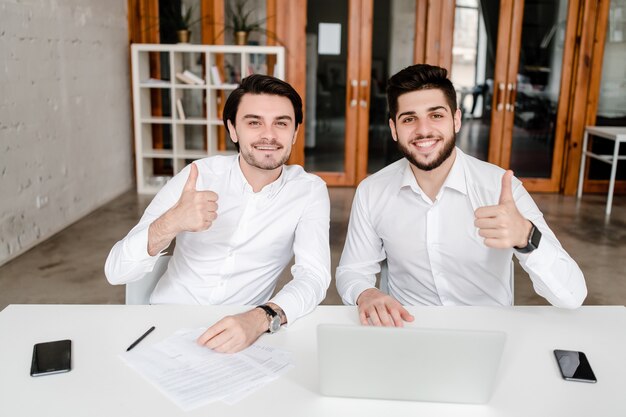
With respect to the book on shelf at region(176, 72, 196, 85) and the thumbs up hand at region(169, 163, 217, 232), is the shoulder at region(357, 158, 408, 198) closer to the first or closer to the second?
the thumbs up hand at region(169, 163, 217, 232)

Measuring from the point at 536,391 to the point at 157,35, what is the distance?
19.0 ft

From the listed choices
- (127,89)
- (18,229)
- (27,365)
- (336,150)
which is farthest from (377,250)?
(127,89)

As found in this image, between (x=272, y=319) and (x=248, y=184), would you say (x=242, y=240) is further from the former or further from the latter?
(x=272, y=319)

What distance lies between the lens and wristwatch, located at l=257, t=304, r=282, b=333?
133 cm

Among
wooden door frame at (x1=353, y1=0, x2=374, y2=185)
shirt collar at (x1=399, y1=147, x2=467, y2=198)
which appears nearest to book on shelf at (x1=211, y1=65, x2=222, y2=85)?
wooden door frame at (x1=353, y1=0, x2=374, y2=185)

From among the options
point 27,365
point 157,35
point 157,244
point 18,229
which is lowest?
point 18,229

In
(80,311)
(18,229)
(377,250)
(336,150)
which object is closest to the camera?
(80,311)

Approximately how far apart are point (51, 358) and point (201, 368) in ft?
0.98

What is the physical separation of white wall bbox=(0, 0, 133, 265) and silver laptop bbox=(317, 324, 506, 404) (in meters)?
3.39

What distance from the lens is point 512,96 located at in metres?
6.00

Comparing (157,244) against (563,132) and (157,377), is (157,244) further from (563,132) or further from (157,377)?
(563,132)

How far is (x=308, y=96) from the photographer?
611 centimetres

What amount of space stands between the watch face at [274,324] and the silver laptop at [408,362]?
0.30m

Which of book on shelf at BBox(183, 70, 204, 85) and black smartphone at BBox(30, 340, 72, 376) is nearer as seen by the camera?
black smartphone at BBox(30, 340, 72, 376)
